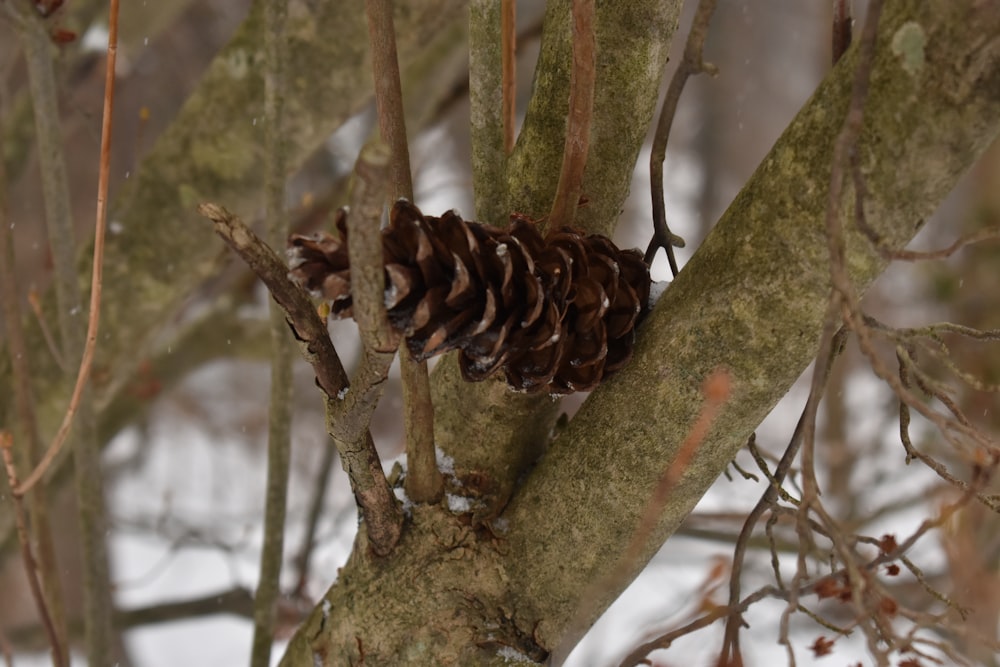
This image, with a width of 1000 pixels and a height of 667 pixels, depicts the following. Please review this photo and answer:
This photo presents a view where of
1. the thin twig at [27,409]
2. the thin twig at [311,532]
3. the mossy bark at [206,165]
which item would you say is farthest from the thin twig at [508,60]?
the thin twig at [311,532]

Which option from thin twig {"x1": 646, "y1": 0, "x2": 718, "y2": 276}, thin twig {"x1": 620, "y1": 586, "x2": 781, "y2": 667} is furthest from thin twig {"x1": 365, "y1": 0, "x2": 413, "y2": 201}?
thin twig {"x1": 620, "y1": 586, "x2": 781, "y2": 667}

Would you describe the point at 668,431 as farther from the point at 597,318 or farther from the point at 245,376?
the point at 245,376

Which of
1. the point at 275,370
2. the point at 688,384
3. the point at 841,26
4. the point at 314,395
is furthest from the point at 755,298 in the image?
the point at 314,395

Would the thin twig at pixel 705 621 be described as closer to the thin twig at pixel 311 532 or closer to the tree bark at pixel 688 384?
the tree bark at pixel 688 384

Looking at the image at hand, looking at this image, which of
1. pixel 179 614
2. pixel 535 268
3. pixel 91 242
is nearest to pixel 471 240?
pixel 535 268

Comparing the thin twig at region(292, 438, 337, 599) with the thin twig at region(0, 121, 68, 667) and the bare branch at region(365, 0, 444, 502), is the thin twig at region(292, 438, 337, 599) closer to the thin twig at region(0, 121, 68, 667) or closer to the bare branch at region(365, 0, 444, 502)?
the thin twig at region(0, 121, 68, 667)

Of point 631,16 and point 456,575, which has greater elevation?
point 631,16
